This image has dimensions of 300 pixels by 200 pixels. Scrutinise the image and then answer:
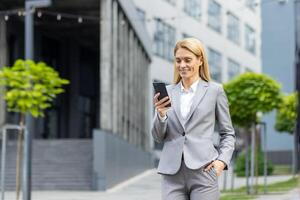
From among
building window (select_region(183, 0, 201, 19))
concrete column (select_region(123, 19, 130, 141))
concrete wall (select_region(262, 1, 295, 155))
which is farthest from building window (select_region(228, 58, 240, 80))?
concrete column (select_region(123, 19, 130, 141))

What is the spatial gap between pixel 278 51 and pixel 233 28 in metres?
16.6

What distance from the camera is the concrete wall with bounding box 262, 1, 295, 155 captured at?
37.3 metres

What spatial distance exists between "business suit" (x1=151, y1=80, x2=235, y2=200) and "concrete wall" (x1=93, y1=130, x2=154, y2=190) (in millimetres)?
18533

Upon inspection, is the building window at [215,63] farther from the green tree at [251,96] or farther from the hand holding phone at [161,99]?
the hand holding phone at [161,99]

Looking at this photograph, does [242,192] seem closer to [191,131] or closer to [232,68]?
[191,131]

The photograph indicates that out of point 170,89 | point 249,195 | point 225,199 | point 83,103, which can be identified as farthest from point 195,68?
point 83,103

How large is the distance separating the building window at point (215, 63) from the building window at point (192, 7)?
440 cm

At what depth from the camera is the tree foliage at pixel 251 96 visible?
1723 centimetres

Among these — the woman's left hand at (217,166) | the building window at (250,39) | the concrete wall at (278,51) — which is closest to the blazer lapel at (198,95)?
the woman's left hand at (217,166)

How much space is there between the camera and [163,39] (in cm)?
4172

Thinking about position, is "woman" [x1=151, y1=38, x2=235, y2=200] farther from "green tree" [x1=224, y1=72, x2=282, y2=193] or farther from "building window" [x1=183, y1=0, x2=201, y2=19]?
"building window" [x1=183, y1=0, x2=201, y2=19]

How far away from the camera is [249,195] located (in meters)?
16.3

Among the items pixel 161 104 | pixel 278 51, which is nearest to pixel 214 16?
pixel 278 51

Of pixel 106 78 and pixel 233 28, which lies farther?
pixel 233 28
